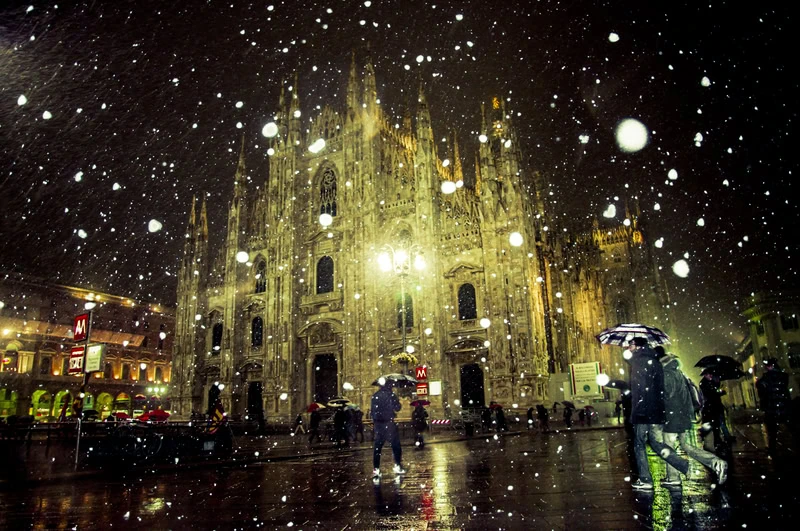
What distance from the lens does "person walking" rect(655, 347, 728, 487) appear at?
22.3 ft

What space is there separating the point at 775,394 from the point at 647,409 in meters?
6.22

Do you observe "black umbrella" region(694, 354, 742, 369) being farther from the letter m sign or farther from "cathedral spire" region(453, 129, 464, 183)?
"cathedral spire" region(453, 129, 464, 183)

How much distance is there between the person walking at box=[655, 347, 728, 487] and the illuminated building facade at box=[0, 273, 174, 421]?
4474 centimetres

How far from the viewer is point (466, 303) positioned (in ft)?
107

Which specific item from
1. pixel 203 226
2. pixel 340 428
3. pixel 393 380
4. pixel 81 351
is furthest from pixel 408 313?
pixel 81 351

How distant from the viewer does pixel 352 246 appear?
3581 centimetres

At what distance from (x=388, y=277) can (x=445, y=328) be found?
17.4 ft

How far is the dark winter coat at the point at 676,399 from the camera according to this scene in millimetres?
6797

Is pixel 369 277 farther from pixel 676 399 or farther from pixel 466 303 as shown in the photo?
pixel 676 399

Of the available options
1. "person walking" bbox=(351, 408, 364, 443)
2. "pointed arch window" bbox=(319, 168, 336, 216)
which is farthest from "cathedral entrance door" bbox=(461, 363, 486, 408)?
"pointed arch window" bbox=(319, 168, 336, 216)

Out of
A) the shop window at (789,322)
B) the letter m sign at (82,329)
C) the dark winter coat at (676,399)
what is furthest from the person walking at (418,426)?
the shop window at (789,322)

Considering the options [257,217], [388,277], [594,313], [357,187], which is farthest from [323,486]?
[594,313]

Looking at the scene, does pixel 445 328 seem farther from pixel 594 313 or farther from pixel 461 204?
pixel 594 313

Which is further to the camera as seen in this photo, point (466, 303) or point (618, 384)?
point (466, 303)
